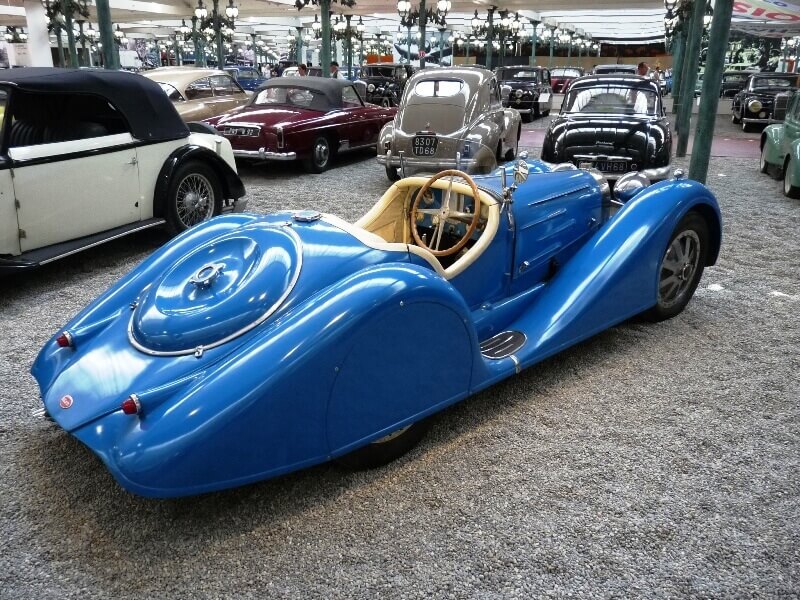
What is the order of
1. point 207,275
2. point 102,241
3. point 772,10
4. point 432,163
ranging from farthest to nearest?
point 772,10 → point 432,163 → point 102,241 → point 207,275

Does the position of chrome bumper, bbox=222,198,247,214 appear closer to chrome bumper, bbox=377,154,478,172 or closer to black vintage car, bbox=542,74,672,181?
chrome bumper, bbox=377,154,478,172

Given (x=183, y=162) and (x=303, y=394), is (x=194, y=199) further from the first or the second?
(x=303, y=394)

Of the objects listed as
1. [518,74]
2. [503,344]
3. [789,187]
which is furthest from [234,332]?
[518,74]

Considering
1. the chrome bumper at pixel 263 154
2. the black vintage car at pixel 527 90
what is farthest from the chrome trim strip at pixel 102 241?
the black vintage car at pixel 527 90

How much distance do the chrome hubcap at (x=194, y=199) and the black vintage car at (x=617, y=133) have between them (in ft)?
13.9

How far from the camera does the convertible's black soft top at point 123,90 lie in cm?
506

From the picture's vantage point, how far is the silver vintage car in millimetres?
9016

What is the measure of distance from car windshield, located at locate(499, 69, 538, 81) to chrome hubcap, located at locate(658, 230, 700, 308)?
50.8ft

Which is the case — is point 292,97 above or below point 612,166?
above

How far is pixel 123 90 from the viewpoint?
18.6ft

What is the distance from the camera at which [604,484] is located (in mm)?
2793

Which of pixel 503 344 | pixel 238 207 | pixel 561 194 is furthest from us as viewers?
pixel 238 207

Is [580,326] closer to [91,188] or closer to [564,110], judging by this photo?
[91,188]

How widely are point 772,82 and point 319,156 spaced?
14529 mm
